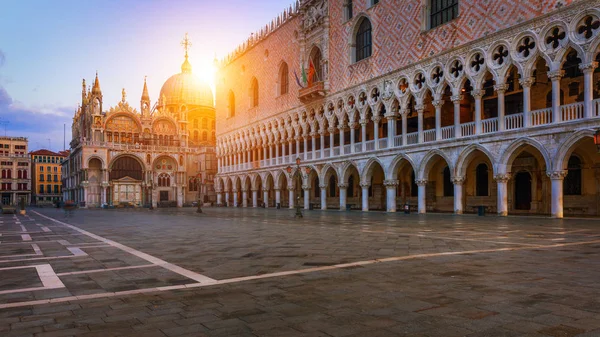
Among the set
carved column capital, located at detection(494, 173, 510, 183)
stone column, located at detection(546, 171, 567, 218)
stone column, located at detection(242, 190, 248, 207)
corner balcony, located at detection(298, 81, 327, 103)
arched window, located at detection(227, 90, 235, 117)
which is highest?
arched window, located at detection(227, 90, 235, 117)

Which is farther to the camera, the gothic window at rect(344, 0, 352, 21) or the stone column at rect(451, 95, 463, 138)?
the gothic window at rect(344, 0, 352, 21)

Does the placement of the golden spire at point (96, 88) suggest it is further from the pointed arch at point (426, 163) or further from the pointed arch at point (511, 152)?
the pointed arch at point (511, 152)

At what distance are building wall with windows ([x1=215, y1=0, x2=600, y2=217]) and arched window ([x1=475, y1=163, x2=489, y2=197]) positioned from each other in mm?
71

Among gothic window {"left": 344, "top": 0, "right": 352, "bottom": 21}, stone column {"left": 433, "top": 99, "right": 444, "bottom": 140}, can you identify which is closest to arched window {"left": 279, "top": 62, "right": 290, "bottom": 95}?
gothic window {"left": 344, "top": 0, "right": 352, "bottom": 21}

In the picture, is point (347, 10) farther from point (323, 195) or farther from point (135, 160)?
point (135, 160)

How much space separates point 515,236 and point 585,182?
52.4 feet

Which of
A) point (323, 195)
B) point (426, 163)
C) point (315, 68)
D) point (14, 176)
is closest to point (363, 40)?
point (315, 68)

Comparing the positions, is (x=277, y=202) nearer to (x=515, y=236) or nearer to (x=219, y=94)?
(x=219, y=94)

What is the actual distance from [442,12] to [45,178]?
108 meters

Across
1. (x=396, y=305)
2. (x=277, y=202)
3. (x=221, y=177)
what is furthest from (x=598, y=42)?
(x=221, y=177)

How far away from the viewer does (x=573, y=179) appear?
26.1 metres

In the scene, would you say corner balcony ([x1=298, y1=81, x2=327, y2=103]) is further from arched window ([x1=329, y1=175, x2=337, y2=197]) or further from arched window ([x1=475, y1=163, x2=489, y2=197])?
arched window ([x1=475, y1=163, x2=489, y2=197])

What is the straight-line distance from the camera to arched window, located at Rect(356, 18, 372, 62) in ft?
118

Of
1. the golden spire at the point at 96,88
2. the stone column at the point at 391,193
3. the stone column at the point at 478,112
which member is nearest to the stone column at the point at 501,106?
the stone column at the point at 478,112
